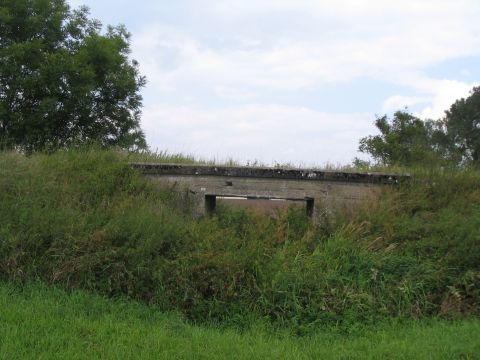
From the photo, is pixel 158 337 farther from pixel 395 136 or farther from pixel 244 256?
pixel 395 136

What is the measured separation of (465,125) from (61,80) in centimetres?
2343

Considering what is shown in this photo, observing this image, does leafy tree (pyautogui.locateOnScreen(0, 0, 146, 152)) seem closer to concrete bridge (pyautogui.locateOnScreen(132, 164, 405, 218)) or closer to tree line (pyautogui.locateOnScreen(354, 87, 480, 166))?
concrete bridge (pyautogui.locateOnScreen(132, 164, 405, 218))

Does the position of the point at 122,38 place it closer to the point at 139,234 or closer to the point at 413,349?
the point at 139,234

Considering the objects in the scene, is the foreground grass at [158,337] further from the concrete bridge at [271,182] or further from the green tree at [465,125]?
the green tree at [465,125]

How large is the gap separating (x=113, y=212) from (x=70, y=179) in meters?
1.48

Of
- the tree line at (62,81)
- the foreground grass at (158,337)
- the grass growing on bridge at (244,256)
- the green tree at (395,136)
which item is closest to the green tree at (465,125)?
the green tree at (395,136)

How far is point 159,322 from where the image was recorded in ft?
18.9

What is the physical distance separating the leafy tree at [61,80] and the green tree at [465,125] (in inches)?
775

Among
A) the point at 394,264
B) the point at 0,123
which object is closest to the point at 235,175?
the point at 394,264

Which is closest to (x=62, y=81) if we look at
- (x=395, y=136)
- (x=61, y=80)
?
(x=61, y=80)

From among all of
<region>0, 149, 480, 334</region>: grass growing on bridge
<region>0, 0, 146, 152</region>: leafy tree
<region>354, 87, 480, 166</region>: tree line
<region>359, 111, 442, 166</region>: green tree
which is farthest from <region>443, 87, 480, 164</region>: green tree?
<region>0, 149, 480, 334</region>: grass growing on bridge

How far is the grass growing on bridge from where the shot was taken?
641cm

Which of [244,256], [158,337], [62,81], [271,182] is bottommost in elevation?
[158,337]

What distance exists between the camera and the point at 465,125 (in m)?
28.8
